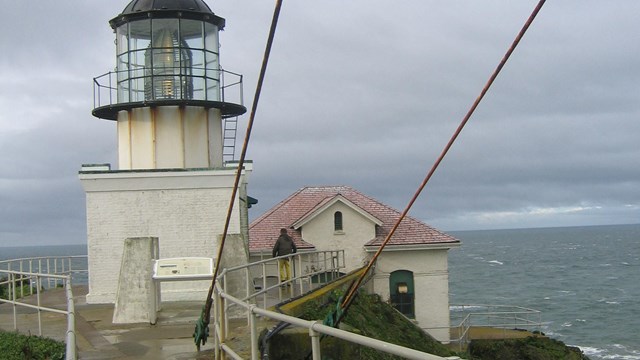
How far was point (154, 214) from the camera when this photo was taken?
647 inches

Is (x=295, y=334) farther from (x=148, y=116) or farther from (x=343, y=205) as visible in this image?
(x=343, y=205)

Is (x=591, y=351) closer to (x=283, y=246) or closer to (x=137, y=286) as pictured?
(x=283, y=246)

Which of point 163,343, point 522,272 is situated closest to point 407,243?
point 163,343

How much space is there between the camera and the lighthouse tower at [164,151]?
1634 centimetres

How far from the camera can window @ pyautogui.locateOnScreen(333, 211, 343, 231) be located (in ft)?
77.5

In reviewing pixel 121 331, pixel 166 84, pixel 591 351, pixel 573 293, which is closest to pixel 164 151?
pixel 166 84

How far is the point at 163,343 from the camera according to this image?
1106cm

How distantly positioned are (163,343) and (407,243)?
12.8 m

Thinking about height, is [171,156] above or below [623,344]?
above

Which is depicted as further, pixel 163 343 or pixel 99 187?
pixel 99 187

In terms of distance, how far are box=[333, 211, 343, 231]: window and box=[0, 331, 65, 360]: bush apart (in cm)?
1330

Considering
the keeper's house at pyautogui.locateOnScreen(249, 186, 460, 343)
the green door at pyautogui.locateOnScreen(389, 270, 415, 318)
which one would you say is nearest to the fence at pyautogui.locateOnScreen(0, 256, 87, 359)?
the keeper's house at pyautogui.locateOnScreen(249, 186, 460, 343)

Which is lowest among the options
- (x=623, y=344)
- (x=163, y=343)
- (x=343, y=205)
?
(x=623, y=344)

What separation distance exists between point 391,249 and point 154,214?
848cm
